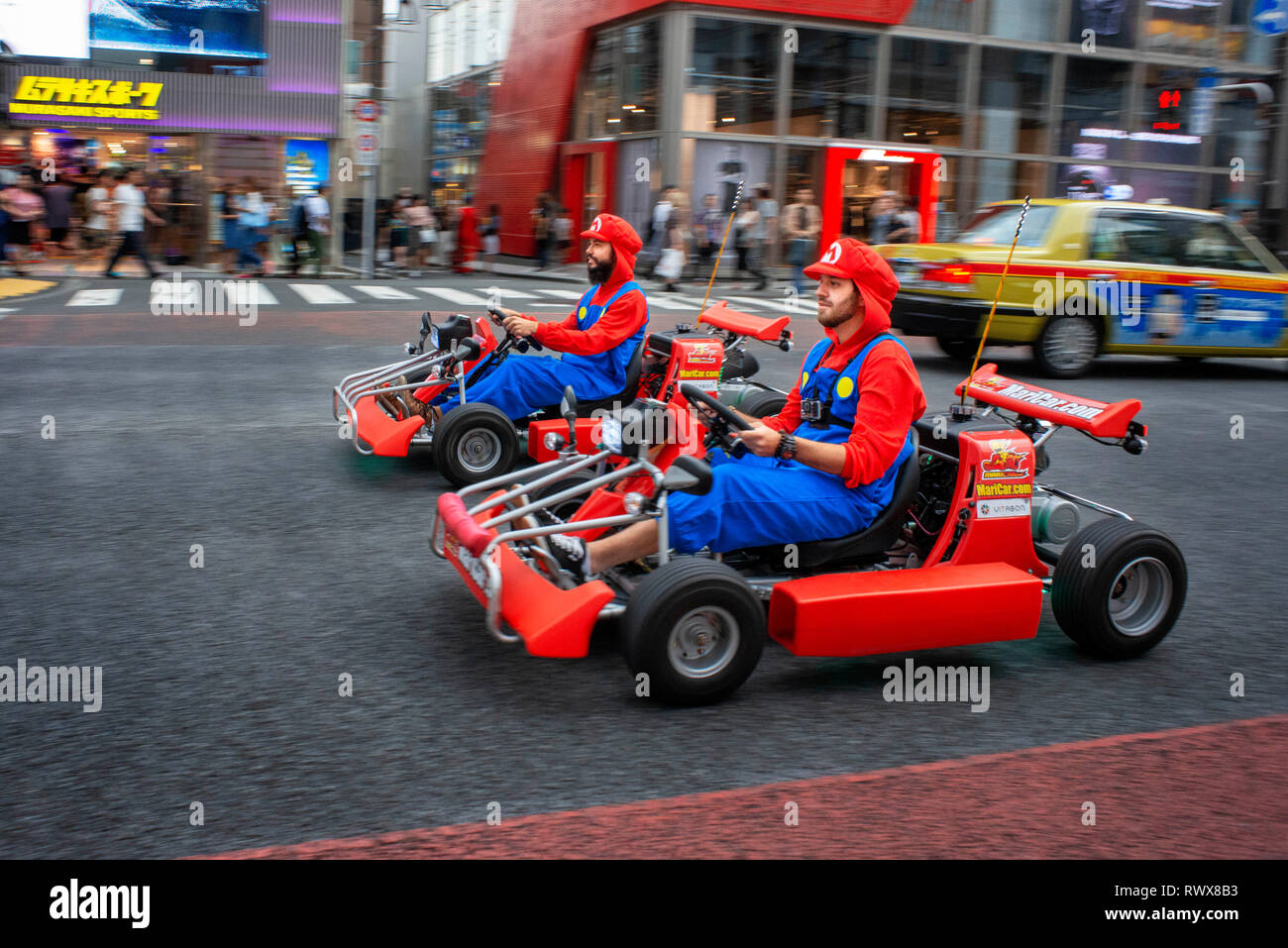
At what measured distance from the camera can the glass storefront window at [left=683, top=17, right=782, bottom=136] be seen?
23.9m

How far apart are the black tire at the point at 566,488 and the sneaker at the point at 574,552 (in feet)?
2.04

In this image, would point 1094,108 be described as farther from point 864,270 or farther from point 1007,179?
point 864,270

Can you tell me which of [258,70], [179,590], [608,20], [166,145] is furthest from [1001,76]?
[179,590]

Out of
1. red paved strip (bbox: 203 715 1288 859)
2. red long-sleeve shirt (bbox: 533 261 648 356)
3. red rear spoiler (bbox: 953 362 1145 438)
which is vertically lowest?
red paved strip (bbox: 203 715 1288 859)

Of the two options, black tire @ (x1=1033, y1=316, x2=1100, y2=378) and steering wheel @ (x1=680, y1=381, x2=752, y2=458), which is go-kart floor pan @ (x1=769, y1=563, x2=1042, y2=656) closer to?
steering wheel @ (x1=680, y1=381, x2=752, y2=458)

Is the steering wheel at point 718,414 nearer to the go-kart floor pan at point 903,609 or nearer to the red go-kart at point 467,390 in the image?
the go-kart floor pan at point 903,609

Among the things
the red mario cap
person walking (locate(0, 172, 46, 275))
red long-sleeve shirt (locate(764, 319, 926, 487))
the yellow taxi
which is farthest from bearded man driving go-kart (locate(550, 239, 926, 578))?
person walking (locate(0, 172, 46, 275))

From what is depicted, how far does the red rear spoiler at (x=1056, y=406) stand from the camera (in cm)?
462

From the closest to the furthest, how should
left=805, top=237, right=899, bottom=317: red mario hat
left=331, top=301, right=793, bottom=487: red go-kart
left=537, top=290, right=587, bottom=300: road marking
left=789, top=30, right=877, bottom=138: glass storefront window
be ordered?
left=805, top=237, right=899, bottom=317: red mario hat → left=331, top=301, right=793, bottom=487: red go-kart → left=537, top=290, right=587, bottom=300: road marking → left=789, top=30, right=877, bottom=138: glass storefront window

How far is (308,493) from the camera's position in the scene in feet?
22.2

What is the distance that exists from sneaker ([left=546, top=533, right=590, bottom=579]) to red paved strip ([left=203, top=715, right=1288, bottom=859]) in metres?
1.09

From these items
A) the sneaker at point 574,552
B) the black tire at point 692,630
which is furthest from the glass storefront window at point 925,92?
the black tire at point 692,630

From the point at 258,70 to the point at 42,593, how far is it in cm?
2498

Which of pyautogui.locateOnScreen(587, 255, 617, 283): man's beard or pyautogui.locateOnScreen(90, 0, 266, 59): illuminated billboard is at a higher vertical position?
pyautogui.locateOnScreen(90, 0, 266, 59): illuminated billboard
